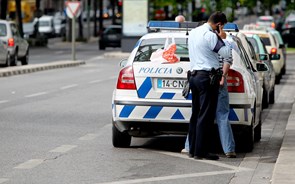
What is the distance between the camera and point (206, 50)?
12.4 meters

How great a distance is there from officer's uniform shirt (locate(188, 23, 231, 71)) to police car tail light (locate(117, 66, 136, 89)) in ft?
3.22

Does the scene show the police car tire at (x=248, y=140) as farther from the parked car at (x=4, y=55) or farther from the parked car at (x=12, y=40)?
the parked car at (x=12, y=40)

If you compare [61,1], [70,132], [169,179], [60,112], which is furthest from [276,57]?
[61,1]

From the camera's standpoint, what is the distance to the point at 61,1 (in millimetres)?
133500

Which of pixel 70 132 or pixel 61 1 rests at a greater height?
pixel 70 132

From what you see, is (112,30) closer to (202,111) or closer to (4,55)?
(4,55)

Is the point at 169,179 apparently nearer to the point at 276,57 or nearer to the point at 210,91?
the point at 210,91

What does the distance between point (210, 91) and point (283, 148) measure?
→ 1.24 m

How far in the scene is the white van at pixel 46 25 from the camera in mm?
88062

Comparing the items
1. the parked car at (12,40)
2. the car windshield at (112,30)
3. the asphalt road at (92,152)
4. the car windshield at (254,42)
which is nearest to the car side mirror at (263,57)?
the asphalt road at (92,152)

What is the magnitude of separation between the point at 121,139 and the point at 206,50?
191cm

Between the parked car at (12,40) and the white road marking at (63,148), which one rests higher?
the white road marking at (63,148)

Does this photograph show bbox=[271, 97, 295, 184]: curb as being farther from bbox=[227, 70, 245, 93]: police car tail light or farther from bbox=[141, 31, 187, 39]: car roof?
bbox=[141, 31, 187, 39]: car roof

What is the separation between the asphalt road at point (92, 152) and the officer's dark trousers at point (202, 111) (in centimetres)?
22
